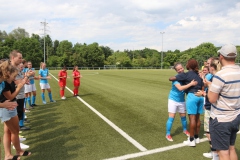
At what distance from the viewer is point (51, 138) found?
223 inches

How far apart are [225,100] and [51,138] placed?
4.55 m

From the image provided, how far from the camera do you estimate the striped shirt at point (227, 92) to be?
286 centimetres

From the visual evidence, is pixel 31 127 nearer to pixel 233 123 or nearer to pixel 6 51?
pixel 233 123

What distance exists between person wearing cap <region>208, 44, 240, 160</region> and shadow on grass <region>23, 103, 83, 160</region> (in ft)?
9.82

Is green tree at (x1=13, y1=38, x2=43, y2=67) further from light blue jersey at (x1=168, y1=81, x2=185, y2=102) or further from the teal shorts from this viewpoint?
the teal shorts

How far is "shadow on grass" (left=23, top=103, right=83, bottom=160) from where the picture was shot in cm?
466

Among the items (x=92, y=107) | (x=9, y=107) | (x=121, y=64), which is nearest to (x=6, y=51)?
(x=121, y=64)

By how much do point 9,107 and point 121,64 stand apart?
94.5 meters

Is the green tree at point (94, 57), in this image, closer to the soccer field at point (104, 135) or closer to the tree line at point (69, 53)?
the tree line at point (69, 53)

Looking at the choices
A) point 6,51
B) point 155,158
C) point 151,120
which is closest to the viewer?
point 155,158

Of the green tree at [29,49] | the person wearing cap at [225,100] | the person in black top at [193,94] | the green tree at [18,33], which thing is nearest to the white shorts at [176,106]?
the person in black top at [193,94]

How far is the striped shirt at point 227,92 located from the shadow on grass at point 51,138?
10.3 ft

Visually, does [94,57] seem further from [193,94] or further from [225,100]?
[225,100]

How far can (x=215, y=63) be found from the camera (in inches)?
178
